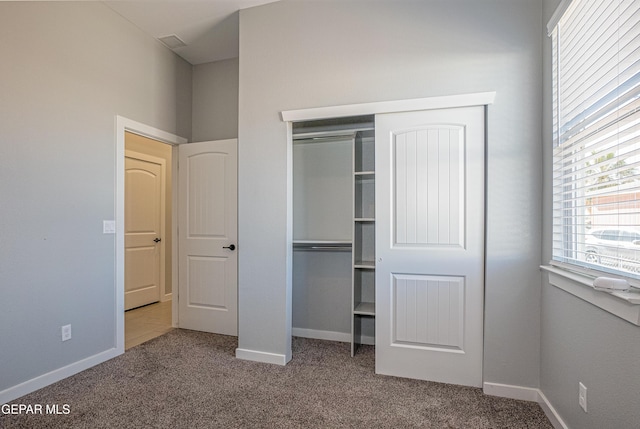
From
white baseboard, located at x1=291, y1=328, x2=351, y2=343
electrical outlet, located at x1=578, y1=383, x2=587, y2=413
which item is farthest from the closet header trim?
white baseboard, located at x1=291, y1=328, x2=351, y2=343

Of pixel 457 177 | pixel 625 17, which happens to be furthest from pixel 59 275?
pixel 625 17

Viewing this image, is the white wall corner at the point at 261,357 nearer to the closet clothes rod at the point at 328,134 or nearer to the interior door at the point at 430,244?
the interior door at the point at 430,244

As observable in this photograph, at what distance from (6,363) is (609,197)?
354cm

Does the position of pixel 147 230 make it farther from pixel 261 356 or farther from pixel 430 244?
pixel 430 244

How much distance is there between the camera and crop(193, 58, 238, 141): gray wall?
3707 millimetres

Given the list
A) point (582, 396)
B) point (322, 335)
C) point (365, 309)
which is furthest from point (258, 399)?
point (582, 396)

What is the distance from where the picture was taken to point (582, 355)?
160cm

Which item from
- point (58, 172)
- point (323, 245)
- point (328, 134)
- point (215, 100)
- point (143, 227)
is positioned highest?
point (215, 100)

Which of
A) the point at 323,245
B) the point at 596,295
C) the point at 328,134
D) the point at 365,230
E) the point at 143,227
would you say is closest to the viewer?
the point at 596,295

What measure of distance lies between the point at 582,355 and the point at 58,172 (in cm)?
351

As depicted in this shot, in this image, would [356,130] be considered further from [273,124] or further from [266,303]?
[266,303]

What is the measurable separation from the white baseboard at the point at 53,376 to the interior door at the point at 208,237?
85cm

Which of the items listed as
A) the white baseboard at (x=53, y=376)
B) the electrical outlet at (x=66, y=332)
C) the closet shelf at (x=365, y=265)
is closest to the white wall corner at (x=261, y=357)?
the closet shelf at (x=365, y=265)

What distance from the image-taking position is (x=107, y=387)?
2318 millimetres
